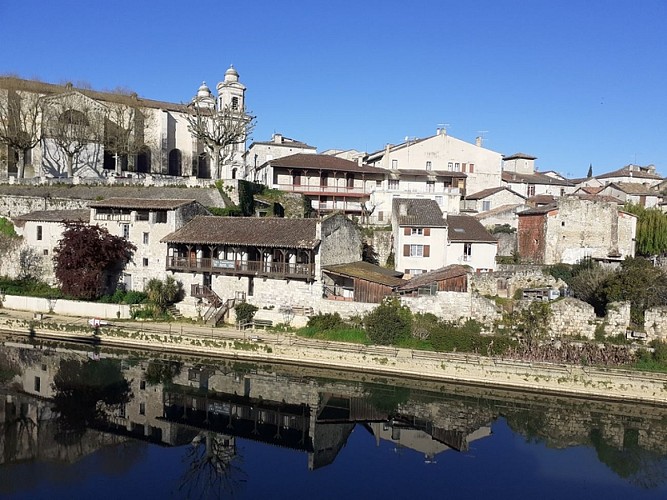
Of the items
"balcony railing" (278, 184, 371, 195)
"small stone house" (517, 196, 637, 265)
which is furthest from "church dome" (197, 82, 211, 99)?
"small stone house" (517, 196, 637, 265)

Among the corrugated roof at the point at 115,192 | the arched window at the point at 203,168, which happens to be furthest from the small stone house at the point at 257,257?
the arched window at the point at 203,168

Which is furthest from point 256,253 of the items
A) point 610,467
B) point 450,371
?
point 610,467

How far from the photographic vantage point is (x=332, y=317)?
97.3ft

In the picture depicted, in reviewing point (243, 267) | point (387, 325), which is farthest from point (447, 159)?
point (387, 325)

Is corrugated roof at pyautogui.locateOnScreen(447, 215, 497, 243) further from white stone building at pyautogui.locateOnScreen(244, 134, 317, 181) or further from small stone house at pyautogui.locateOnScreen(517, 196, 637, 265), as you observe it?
white stone building at pyautogui.locateOnScreen(244, 134, 317, 181)

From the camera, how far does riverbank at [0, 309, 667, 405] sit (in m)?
23.5

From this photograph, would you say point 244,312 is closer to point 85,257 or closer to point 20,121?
point 85,257

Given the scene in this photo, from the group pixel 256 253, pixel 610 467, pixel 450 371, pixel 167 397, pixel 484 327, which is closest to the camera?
pixel 610 467

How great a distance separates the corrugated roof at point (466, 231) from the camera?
36.6 m

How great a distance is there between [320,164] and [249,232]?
1513 centimetres

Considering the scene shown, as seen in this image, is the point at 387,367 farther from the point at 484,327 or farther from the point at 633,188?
the point at 633,188

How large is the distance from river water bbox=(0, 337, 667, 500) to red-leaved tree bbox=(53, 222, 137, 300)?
21.7 feet

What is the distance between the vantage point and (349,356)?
2652 cm

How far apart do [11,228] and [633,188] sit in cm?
5199
